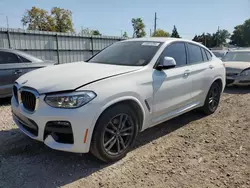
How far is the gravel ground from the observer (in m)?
2.64

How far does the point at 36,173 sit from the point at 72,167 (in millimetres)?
436

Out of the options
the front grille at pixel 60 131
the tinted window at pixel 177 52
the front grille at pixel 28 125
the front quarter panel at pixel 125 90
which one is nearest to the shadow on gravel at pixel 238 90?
the tinted window at pixel 177 52

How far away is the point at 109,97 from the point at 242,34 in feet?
321

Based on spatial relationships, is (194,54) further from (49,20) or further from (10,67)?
(49,20)

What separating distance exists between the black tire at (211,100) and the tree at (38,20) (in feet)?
189

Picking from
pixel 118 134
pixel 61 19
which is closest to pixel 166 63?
pixel 118 134

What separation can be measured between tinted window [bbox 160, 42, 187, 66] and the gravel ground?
4.25 feet

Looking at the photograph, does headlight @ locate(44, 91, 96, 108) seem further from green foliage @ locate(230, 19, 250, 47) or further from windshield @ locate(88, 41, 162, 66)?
green foliage @ locate(230, 19, 250, 47)

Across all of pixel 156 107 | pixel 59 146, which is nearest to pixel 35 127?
pixel 59 146

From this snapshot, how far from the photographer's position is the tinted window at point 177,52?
3.78m

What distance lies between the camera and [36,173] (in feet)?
9.09

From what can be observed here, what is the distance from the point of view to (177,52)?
4027 mm

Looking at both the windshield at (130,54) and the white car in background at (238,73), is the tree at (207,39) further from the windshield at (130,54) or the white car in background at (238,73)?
the windshield at (130,54)

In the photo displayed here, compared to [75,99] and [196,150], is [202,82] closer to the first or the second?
[196,150]
